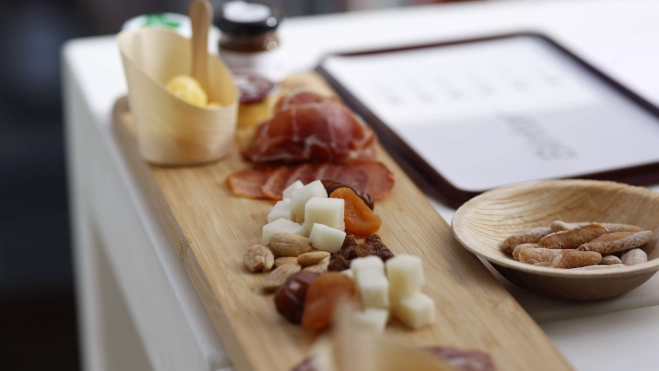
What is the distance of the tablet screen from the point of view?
1.14 metres

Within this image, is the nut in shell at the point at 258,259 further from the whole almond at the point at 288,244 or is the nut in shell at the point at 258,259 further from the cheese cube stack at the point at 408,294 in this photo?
the cheese cube stack at the point at 408,294

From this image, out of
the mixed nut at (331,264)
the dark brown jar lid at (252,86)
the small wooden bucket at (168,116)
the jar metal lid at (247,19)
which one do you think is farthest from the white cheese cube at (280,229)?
the jar metal lid at (247,19)

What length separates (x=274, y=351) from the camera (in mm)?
721

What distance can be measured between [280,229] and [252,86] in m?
0.42

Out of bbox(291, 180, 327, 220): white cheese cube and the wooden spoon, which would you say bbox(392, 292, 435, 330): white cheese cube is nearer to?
bbox(291, 180, 327, 220): white cheese cube

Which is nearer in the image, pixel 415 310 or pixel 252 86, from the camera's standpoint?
pixel 415 310

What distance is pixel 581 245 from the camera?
2.81ft

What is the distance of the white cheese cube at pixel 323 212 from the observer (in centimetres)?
88

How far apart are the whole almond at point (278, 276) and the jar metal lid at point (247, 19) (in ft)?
1.83

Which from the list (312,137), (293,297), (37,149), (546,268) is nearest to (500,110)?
(312,137)

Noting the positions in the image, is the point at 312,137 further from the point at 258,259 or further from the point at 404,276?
the point at 404,276

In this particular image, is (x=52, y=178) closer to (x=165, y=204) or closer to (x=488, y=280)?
(x=165, y=204)

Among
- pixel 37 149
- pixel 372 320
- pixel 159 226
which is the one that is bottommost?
pixel 37 149

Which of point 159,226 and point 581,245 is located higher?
point 581,245
